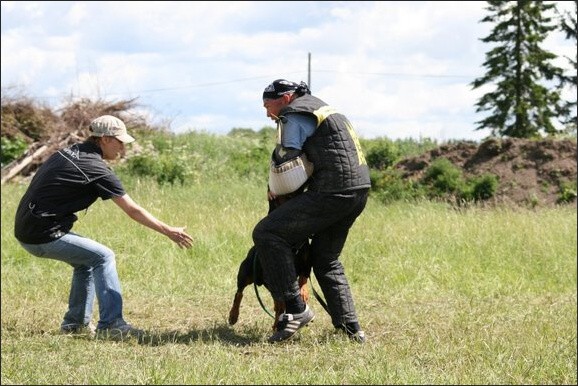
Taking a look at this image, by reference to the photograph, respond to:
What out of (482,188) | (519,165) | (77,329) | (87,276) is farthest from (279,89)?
(519,165)

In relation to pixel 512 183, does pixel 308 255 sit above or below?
above

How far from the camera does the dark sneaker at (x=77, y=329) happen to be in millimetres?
7035

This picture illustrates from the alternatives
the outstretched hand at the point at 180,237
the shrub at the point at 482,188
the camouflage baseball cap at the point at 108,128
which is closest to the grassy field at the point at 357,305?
the outstretched hand at the point at 180,237

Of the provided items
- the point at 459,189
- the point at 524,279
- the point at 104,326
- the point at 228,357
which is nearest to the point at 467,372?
the point at 228,357

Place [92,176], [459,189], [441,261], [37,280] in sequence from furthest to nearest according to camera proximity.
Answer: [459,189], [441,261], [37,280], [92,176]

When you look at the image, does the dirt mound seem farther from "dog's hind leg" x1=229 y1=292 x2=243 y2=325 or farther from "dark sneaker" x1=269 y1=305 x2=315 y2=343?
"dark sneaker" x1=269 y1=305 x2=315 y2=343

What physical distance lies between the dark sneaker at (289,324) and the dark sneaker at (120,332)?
1.14 m

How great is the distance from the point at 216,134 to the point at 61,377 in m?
21.5

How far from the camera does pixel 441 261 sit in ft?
34.6

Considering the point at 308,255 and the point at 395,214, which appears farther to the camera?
the point at 395,214

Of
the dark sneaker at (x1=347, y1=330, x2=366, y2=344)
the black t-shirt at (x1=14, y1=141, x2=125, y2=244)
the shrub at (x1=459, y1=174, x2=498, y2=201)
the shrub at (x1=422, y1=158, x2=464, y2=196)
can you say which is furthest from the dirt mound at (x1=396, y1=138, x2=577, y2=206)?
the black t-shirt at (x1=14, y1=141, x2=125, y2=244)

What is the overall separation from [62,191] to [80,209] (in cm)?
21

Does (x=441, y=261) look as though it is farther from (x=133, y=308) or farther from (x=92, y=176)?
(x=92, y=176)

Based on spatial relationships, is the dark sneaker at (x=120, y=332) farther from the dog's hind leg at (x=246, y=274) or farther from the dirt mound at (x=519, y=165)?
the dirt mound at (x=519, y=165)
